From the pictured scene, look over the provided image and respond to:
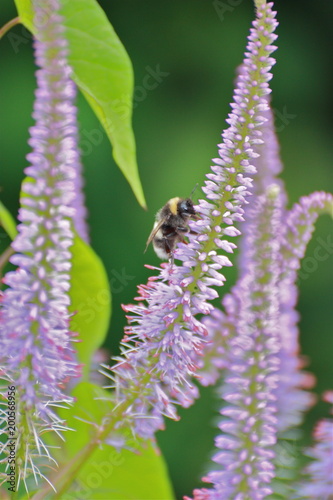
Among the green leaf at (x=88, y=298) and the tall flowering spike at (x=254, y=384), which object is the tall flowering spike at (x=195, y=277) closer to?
the tall flowering spike at (x=254, y=384)

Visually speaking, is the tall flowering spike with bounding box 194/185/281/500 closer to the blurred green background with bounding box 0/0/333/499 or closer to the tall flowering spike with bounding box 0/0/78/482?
the tall flowering spike with bounding box 0/0/78/482

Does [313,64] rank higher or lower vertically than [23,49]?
higher

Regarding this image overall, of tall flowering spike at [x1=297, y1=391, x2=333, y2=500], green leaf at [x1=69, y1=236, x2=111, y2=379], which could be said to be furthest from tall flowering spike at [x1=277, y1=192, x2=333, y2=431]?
green leaf at [x1=69, y1=236, x2=111, y2=379]

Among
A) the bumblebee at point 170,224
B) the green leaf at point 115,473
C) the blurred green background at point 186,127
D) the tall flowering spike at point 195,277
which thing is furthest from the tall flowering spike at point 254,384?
the blurred green background at point 186,127

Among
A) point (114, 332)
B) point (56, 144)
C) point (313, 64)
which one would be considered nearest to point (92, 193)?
point (114, 332)

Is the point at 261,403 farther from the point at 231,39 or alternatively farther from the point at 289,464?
the point at 231,39

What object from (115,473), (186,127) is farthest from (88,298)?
(186,127)
